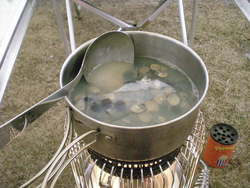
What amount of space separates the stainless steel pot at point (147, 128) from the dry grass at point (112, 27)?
0.73 m

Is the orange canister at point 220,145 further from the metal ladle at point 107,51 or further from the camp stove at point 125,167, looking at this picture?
the metal ladle at point 107,51

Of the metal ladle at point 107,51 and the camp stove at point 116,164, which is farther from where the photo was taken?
the metal ladle at point 107,51

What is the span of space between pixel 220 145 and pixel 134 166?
0.63m

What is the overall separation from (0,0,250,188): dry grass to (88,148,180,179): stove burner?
0.63 m

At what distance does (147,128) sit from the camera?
0.50 meters

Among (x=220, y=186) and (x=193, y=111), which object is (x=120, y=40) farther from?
(x=220, y=186)

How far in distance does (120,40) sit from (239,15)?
1.77 metres

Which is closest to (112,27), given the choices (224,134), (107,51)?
(224,134)

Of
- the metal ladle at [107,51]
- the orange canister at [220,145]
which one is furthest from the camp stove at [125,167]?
the orange canister at [220,145]

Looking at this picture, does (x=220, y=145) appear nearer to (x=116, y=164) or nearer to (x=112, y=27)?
(x=116, y=164)

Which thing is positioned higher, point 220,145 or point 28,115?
point 28,115

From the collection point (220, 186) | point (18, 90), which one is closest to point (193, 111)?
point (220, 186)

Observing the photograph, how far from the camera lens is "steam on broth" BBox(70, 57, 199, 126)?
2.07ft

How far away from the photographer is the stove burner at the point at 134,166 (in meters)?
0.65
